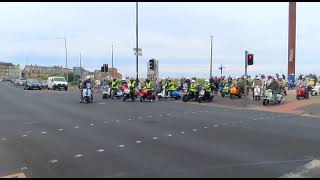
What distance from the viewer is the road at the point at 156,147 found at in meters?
9.45

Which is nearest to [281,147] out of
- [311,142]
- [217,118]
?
[311,142]

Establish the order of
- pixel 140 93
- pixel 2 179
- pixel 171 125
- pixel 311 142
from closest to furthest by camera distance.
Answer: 1. pixel 2 179
2. pixel 311 142
3. pixel 171 125
4. pixel 140 93

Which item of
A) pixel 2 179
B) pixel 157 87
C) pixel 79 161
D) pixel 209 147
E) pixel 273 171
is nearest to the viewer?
pixel 2 179

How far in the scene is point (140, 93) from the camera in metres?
34.7

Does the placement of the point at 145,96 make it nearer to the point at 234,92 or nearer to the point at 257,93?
the point at 234,92

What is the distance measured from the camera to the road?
945 cm

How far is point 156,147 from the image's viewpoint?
12195mm

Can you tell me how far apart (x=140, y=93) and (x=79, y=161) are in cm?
2441

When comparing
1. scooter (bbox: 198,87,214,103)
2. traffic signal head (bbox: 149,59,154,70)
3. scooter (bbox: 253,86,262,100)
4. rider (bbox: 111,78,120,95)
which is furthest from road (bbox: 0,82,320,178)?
traffic signal head (bbox: 149,59,154,70)

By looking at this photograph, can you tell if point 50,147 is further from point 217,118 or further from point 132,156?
point 217,118

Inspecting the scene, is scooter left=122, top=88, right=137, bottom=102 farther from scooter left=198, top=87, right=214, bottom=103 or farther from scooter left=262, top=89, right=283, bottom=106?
scooter left=262, top=89, right=283, bottom=106

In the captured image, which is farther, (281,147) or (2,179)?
(281,147)

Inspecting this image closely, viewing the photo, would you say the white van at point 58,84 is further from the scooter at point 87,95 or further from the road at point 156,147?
the road at point 156,147

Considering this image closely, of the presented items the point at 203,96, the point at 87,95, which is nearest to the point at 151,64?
the point at 203,96
